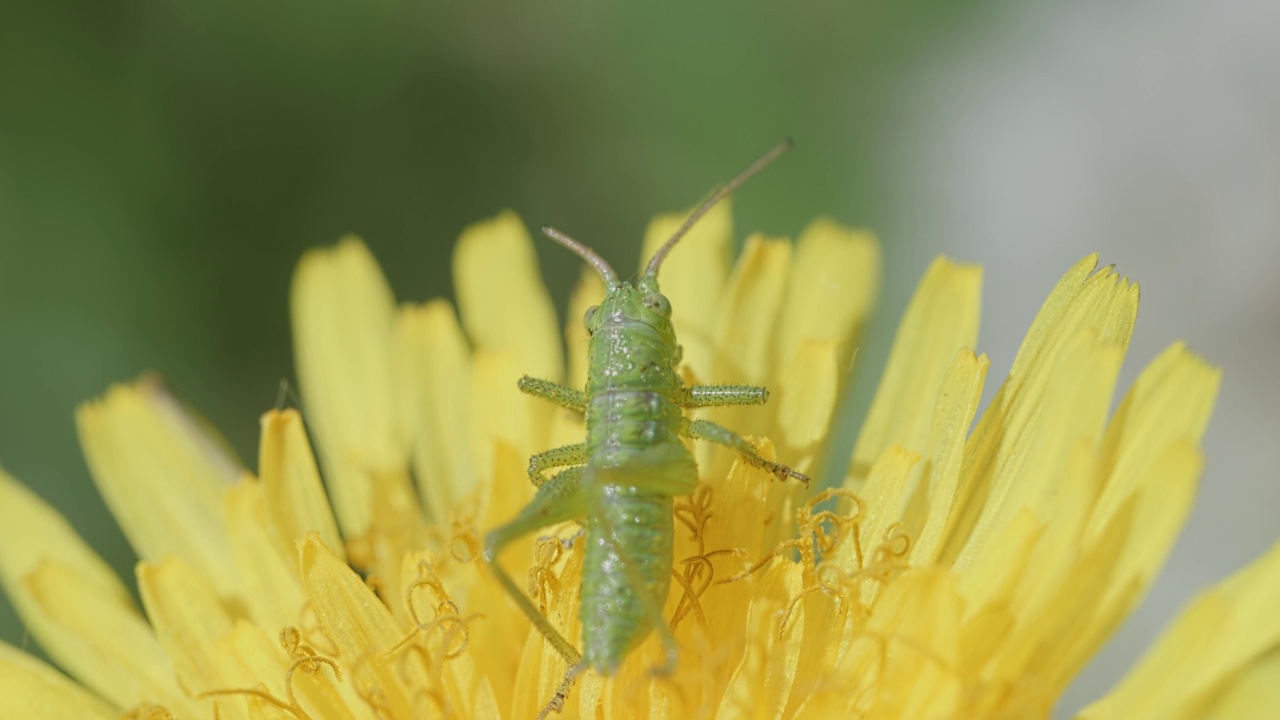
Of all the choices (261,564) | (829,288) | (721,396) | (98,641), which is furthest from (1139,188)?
(98,641)

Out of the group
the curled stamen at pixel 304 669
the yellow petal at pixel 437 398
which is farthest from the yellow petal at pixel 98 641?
the yellow petal at pixel 437 398

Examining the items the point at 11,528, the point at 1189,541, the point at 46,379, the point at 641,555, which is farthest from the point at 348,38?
the point at 1189,541

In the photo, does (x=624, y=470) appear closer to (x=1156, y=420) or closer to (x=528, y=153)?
(x=1156, y=420)

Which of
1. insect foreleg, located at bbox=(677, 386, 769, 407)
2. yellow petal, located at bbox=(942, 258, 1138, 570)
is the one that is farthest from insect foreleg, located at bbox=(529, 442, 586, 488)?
yellow petal, located at bbox=(942, 258, 1138, 570)

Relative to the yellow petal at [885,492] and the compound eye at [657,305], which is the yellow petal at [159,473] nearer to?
the compound eye at [657,305]

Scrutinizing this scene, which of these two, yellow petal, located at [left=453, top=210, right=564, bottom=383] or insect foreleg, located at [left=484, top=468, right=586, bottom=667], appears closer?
insect foreleg, located at [left=484, top=468, right=586, bottom=667]

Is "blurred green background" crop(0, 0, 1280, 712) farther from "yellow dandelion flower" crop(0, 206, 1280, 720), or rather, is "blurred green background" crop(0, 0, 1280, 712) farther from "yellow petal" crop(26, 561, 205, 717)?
"yellow petal" crop(26, 561, 205, 717)

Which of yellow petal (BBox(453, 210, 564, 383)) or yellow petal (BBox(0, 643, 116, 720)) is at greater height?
yellow petal (BBox(453, 210, 564, 383))
